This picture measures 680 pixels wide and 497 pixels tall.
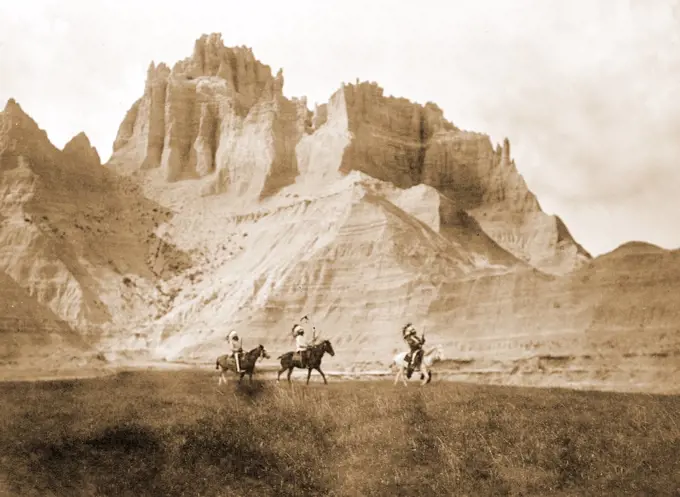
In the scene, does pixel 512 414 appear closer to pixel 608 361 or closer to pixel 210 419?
pixel 210 419

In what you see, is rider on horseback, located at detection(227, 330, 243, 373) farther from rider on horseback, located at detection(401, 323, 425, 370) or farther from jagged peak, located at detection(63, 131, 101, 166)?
jagged peak, located at detection(63, 131, 101, 166)

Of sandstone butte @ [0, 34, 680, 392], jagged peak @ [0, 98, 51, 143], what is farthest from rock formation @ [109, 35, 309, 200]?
jagged peak @ [0, 98, 51, 143]

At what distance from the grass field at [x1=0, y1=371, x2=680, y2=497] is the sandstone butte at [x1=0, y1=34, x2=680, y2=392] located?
19.9 meters

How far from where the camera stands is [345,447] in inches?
894

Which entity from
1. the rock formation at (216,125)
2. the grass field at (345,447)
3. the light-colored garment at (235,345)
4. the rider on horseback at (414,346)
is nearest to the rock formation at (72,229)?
the rock formation at (216,125)

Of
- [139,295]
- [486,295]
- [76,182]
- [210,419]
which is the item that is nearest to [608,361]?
[486,295]

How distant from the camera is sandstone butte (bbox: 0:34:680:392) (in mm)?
50438

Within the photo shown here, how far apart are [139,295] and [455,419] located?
2539 inches

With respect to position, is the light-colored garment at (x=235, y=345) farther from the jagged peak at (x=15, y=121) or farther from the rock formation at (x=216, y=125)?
the jagged peak at (x=15, y=121)

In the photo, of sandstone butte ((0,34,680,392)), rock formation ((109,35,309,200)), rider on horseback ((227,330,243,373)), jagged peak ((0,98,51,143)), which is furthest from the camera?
rock formation ((109,35,309,200))

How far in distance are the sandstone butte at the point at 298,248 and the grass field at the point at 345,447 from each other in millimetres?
19939

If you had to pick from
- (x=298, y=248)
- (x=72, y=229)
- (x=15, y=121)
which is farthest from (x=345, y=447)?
(x=15, y=121)

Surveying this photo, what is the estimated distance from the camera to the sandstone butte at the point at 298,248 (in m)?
50.4

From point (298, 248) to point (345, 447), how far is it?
5238 cm
